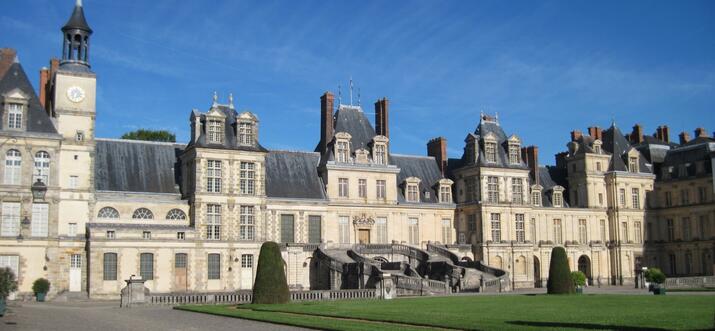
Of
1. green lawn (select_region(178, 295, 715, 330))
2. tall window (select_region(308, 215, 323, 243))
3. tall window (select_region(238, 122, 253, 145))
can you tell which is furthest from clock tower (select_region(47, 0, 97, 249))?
green lawn (select_region(178, 295, 715, 330))

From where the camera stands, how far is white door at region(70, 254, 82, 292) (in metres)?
39.3

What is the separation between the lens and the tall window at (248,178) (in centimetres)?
4412

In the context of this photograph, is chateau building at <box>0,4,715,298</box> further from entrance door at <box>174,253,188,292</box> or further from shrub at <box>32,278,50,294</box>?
shrub at <box>32,278,50,294</box>

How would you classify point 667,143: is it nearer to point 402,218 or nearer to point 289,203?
point 402,218

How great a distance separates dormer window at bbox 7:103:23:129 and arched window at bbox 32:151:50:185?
169 centimetres

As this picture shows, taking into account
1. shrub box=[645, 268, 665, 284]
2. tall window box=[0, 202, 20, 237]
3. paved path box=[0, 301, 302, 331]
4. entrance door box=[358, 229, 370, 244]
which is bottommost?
paved path box=[0, 301, 302, 331]

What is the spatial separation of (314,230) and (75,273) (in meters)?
13.5

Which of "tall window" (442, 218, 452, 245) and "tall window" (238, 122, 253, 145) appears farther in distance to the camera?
"tall window" (442, 218, 452, 245)

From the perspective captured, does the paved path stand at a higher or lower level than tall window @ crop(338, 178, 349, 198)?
lower

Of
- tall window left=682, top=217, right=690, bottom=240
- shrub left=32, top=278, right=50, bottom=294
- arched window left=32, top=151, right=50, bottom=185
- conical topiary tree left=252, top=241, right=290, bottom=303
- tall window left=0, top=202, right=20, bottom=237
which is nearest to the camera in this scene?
conical topiary tree left=252, top=241, right=290, bottom=303

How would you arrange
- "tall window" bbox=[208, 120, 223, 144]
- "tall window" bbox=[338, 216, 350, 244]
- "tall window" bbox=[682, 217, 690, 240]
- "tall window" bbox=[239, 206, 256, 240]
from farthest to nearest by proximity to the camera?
"tall window" bbox=[682, 217, 690, 240] → "tall window" bbox=[338, 216, 350, 244] → "tall window" bbox=[239, 206, 256, 240] → "tall window" bbox=[208, 120, 223, 144]

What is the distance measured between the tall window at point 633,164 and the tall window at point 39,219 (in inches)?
1522

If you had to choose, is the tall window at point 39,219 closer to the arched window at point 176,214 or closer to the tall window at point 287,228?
the arched window at point 176,214

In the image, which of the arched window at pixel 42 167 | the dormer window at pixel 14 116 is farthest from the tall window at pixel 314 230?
the dormer window at pixel 14 116
